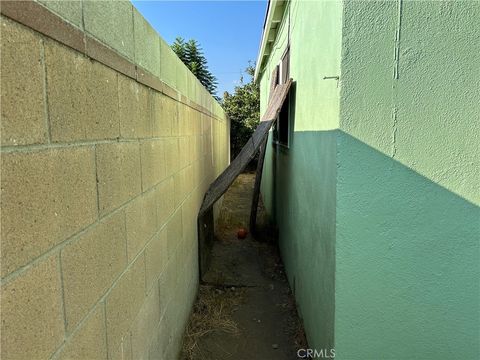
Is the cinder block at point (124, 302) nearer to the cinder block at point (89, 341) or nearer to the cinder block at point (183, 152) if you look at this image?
the cinder block at point (89, 341)

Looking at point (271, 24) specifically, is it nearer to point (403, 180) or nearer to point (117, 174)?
point (403, 180)

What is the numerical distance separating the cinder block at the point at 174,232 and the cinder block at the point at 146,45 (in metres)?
1.20

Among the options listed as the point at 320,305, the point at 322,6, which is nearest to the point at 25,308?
the point at 320,305

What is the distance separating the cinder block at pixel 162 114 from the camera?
2387 mm

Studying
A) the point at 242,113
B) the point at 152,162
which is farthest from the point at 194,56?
the point at 152,162

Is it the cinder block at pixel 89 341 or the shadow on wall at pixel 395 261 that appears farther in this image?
the shadow on wall at pixel 395 261

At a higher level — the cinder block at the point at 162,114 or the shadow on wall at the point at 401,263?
the cinder block at the point at 162,114

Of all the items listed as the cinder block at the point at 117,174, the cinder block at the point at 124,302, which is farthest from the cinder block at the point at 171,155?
the cinder block at the point at 124,302

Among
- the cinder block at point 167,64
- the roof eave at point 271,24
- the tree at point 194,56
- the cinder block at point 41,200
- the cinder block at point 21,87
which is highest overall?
the tree at point 194,56

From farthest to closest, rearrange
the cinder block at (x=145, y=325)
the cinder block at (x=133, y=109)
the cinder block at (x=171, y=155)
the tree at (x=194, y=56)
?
the tree at (x=194, y=56) → the cinder block at (x=171, y=155) → the cinder block at (x=145, y=325) → the cinder block at (x=133, y=109)

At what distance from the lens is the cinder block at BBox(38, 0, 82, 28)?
1118mm

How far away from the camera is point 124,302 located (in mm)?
1753

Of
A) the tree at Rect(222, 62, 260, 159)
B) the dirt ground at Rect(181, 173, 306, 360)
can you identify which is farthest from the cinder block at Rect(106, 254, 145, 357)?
the tree at Rect(222, 62, 260, 159)

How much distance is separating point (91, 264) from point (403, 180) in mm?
1947
